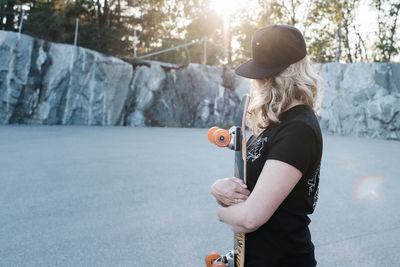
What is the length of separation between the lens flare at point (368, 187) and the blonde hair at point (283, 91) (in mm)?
3897

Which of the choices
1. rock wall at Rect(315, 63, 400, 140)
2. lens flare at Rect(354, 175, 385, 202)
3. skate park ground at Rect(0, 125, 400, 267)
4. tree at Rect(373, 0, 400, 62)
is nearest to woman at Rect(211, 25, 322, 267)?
skate park ground at Rect(0, 125, 400, 267)

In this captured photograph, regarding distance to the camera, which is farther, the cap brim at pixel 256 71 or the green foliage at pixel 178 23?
the green foliage at pixel 178 23

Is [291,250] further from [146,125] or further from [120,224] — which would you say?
[146,125]

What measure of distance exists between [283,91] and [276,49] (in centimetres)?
15

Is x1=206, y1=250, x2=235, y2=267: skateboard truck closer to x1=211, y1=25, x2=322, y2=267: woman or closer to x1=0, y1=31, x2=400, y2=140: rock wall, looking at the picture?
x1=211, y1=25, x2=322, y2=267: woman

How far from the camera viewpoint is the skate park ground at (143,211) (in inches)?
112

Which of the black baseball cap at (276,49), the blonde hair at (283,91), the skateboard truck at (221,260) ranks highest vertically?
the black baseball cap at (276,49)

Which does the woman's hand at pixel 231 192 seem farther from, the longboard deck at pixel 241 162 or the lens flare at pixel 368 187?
the lens flare at pixel 368 187

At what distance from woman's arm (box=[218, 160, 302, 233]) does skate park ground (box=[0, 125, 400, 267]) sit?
167cm

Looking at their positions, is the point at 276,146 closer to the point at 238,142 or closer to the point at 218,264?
the point at 238,142

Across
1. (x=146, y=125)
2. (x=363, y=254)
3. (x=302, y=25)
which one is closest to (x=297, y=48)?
(x=363, y=254)

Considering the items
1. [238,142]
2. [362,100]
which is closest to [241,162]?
[238,142]

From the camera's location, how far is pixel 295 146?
44.8 inches

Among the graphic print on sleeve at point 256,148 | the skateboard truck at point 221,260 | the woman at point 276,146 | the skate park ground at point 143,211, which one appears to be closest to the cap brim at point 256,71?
the woman at point 276,146
